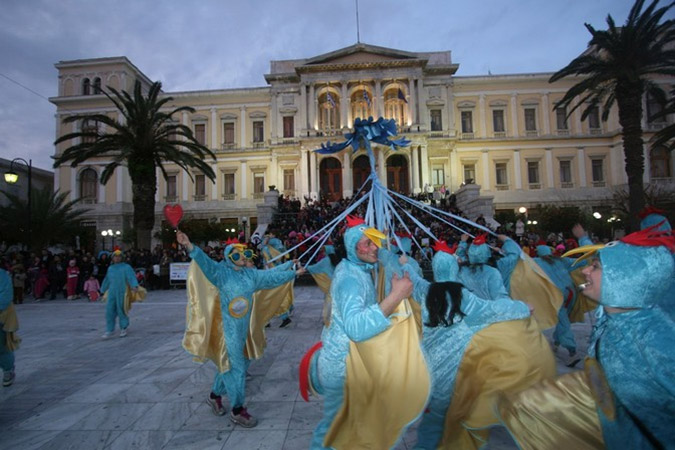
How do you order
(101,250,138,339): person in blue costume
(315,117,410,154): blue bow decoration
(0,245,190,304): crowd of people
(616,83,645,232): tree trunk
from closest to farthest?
(315,117,410,154): blue bow decoration → (101,250,138,339): person in blue costume → (0,245,190,304): crowd of people → (616,83,645,232): tree trunk

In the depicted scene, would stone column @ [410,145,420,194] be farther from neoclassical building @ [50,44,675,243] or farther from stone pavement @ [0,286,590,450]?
stone pavement @ [0,286,590,450]

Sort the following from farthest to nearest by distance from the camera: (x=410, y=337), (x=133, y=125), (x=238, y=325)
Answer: (x=133, y=125)
(x=238, y=325)
(x=410, y=337)

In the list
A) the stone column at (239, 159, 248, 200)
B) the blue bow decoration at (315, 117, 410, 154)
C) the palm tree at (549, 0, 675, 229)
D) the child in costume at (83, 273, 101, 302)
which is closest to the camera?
the blue bow decoration at (315, 117, 410, 154)

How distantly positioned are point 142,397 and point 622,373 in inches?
203

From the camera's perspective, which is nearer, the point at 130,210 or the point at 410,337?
the point at 410,337

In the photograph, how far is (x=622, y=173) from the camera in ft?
118

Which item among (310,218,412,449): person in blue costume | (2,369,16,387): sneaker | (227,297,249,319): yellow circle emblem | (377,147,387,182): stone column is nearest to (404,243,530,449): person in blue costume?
(310,218,412,449): person in blue costume

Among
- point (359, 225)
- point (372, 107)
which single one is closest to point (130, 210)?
point (372, 107)

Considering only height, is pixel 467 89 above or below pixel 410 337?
above

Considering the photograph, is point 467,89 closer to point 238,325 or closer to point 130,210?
point 130,210

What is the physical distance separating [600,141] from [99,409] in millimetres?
44613

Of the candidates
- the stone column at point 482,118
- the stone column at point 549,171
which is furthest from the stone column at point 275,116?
the stone column at point 549,171

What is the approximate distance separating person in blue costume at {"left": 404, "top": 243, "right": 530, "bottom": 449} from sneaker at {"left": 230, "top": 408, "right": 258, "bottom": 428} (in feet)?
5.92

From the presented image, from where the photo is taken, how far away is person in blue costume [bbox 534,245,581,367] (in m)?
5.98
